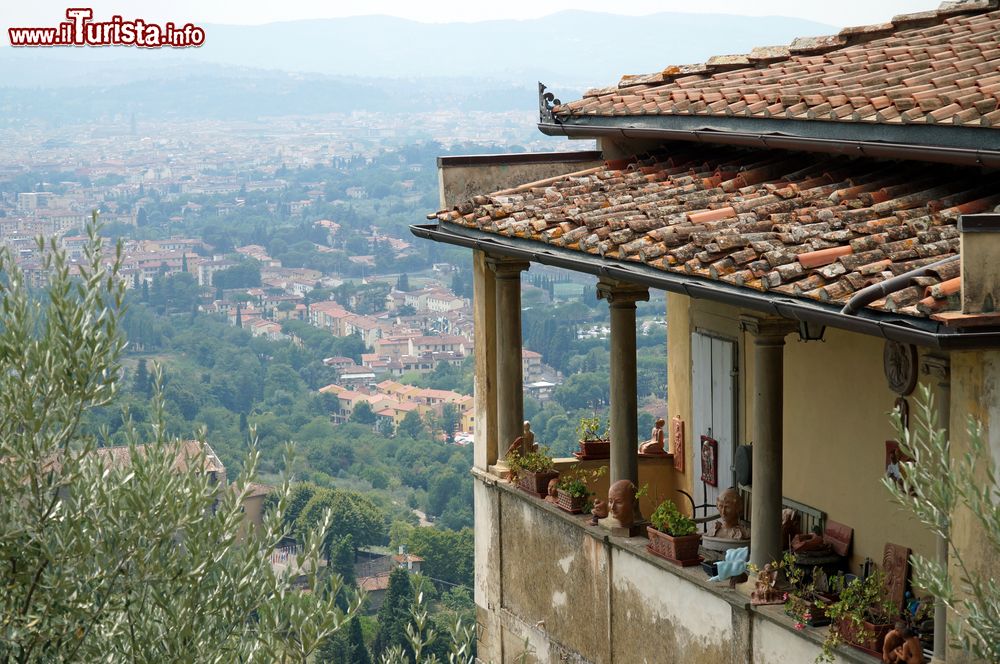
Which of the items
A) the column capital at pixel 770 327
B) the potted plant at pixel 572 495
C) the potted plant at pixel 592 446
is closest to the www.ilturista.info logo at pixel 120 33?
the potted plant at pixel 592 446

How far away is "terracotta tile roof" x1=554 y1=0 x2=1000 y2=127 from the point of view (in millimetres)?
9102

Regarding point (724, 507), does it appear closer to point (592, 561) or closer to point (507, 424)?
point (592, 561)

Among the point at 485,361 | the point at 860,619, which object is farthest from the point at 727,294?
the point at 485,361

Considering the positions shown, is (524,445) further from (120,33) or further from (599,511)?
(120,33)

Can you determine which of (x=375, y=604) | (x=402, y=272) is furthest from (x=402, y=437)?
(x=402, y=272)

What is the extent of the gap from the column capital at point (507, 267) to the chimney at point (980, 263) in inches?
220

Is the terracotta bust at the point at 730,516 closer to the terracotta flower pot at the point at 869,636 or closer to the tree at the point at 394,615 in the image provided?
the terracotta flower pot at the point at 869,636

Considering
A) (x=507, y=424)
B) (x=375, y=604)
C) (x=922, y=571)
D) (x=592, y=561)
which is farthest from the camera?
(x=375, y=604)

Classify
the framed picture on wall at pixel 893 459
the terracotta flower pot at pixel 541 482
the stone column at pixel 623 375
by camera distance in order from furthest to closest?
1. the terracotta flower pot at pixel 541 482
2. the stone column at pixel 623 375
3. the framed picture on wall at pixel 893 459

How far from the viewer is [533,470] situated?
11.7 metres

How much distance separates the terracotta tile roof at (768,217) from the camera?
7.72m

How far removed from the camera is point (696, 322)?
12.5 meters

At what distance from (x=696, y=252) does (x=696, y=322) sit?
373 centimetres

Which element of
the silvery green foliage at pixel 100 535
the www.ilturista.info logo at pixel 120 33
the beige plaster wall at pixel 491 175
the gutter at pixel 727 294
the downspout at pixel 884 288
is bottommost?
the silvery green foliage at pixel 100 535
